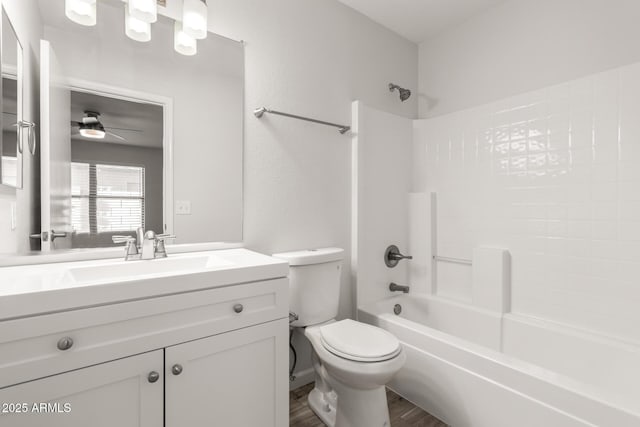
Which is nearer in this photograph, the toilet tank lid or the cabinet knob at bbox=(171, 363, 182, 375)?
the cabinet knob at bbox=(171, 363, 182, 375)

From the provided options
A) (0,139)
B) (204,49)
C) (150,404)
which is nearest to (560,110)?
(204,49)

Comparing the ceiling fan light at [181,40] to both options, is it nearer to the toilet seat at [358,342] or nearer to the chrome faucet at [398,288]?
the toilet seat at [358,342]

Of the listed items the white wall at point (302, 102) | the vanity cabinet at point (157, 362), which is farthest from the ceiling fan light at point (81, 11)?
the vanity cabinet at point (157, 362)

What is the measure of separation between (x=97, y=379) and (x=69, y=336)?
155 millimetres

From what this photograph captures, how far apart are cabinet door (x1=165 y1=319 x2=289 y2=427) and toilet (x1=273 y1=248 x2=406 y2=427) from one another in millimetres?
260

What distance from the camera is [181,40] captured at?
4.96 ft

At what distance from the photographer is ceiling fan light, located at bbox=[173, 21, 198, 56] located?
151cm

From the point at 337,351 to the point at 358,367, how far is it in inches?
4.7

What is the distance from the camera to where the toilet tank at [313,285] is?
166cm

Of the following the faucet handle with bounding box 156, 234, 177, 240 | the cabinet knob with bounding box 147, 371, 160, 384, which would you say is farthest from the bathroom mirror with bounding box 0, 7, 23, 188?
the cabinet knob with bounding box 147, 371, 160, 384

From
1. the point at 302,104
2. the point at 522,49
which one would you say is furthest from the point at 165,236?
the point at 522,49

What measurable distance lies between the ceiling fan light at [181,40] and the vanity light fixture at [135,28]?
0.12 metres

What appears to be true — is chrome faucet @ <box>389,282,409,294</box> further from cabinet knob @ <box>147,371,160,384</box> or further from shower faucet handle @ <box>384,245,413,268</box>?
cabinet knob @ <box>147,371,160,384</box>

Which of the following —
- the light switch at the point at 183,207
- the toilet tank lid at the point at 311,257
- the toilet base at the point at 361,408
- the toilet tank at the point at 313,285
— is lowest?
the toilet base at the point at 361,408
